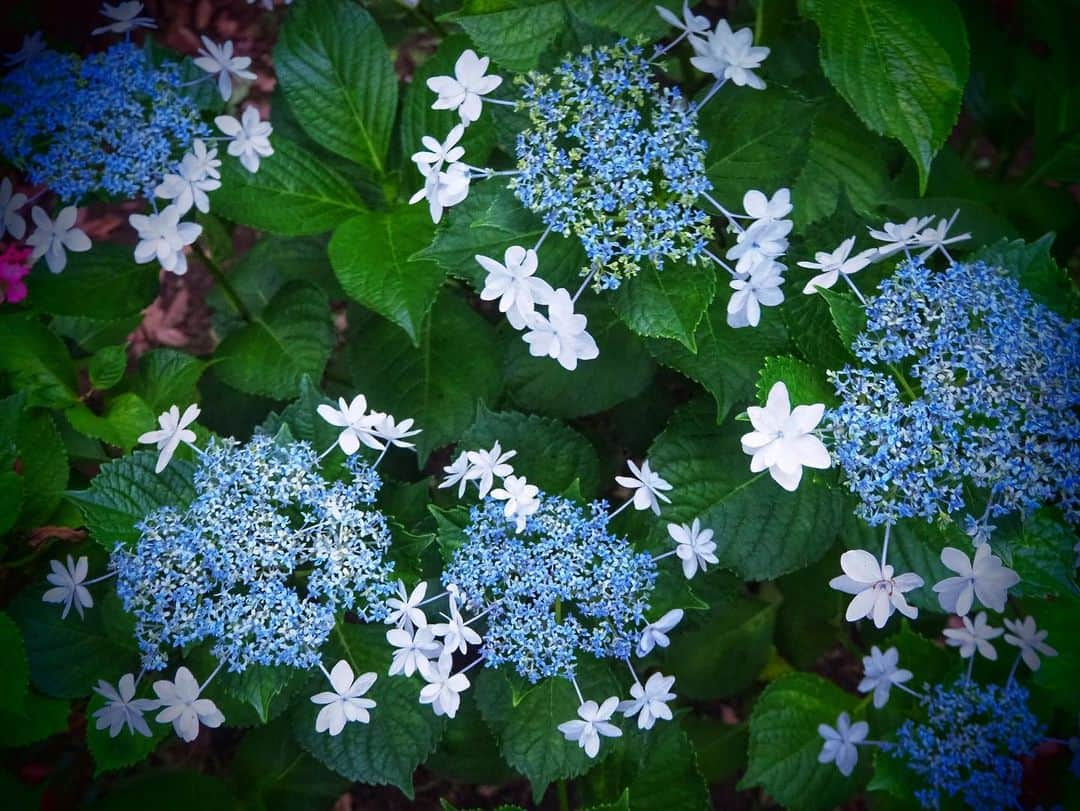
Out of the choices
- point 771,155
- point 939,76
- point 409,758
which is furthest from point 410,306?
point 939,76

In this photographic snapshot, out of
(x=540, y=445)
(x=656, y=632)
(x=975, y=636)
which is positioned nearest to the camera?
(x=656, y=632)

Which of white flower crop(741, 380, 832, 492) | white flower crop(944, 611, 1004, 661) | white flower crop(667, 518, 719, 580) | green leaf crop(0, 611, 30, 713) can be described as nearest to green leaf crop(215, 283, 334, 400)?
green leaf crop(0, 611, 30, 713)

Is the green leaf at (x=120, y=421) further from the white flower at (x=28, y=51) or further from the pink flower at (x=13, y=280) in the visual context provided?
the white flower at (x=28, y=51)

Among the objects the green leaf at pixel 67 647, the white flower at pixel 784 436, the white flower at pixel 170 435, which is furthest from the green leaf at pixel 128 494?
the white flower at pixel 784 436

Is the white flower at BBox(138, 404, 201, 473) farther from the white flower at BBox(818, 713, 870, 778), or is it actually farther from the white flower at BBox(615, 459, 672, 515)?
the white flower at BBox(818, 713, 870, 778)

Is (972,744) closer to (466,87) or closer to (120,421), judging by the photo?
(466,87)

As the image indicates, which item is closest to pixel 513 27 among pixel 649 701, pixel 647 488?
pixel 647 488
